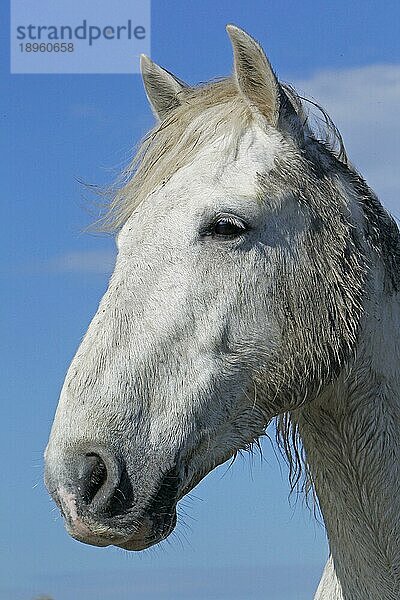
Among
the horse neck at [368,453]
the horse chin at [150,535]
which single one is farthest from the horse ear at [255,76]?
the horse chin at [150,535]

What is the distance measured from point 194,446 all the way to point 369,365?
72 centimetres

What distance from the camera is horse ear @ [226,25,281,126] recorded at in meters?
3.52

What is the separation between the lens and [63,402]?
315cm

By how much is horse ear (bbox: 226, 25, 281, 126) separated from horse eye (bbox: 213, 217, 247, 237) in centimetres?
48

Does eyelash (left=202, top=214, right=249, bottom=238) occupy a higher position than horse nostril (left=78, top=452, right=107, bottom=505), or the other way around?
eyelash (left=202, top=214, right=249, bottom=238)

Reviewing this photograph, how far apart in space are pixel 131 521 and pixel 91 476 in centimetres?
21

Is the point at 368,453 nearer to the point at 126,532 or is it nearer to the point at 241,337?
the point at 241,337

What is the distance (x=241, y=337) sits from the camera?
3.36 metres

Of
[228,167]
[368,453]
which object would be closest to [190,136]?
[228,167]

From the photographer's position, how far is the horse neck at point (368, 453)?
354 centimetres

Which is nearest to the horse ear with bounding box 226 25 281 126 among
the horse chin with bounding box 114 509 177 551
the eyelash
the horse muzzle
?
the eyelash

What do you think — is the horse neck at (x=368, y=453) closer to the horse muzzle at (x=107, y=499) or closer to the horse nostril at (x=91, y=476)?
the horse muzzle at (x=107, y=499)

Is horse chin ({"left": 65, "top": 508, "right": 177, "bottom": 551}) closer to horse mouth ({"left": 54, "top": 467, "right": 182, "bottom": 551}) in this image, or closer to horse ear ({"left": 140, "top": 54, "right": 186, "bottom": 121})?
horse mouth ({"left": 54, "top": 467, "right": 182, "bottom": 551})

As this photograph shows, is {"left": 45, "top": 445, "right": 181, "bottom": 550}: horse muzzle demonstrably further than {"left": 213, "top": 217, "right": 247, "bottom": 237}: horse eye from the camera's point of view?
No
